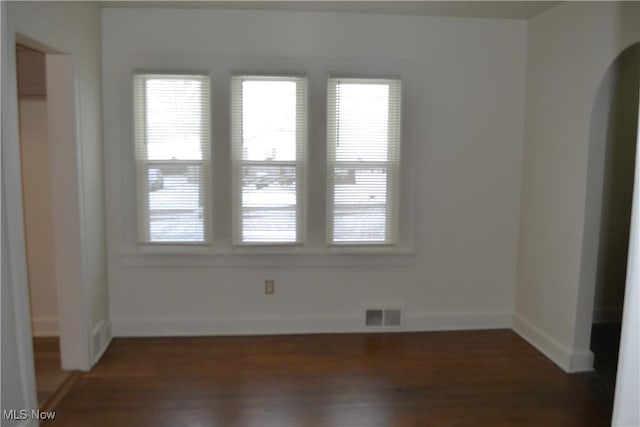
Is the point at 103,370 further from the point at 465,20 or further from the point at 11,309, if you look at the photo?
the point at 465,20

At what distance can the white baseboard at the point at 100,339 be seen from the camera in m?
3.35

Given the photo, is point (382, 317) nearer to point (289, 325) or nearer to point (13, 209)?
point (289, 325)

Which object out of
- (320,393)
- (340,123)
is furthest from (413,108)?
(320,393)

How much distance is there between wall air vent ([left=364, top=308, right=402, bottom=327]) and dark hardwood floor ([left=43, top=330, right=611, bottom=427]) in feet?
0.51

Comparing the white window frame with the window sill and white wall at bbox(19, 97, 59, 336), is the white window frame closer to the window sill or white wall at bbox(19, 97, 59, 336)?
the window sill

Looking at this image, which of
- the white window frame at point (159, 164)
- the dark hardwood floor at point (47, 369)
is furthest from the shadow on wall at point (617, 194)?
the dark hardwood floor at point (47, 369)

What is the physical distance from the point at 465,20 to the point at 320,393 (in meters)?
3.18

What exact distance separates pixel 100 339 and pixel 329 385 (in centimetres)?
183

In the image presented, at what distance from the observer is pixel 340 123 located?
3.85 meters

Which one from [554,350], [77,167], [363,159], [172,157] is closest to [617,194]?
[554,350]

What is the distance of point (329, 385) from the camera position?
121 inches

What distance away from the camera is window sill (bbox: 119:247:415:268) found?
12.7 feet

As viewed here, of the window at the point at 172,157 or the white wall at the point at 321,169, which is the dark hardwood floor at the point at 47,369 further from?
the window at the point at 172,157

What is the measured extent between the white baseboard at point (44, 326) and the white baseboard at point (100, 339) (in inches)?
18.8
